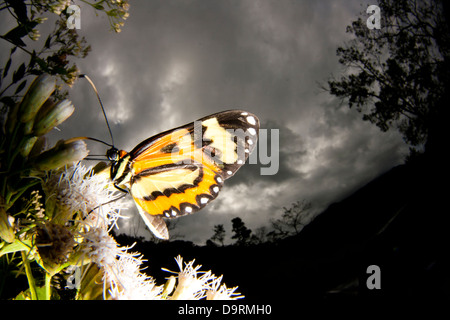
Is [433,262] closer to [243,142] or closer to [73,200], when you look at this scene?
[243,142]

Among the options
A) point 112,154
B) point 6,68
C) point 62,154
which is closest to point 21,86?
point 6,68

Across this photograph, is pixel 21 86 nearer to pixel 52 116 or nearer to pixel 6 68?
pixel 6 68

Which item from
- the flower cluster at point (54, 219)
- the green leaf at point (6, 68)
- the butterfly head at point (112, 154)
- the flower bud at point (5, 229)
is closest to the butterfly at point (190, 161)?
the butterfly head at point (112, 154)

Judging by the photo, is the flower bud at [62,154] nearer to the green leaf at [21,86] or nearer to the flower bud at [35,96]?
the flower bud at [35,96]

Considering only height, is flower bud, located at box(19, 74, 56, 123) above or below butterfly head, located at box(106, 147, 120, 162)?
above

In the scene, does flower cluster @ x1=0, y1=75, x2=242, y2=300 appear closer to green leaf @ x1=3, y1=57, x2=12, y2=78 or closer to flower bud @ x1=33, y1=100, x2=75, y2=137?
flower bud @ x1=33, y1=100, x2=75, y2=137

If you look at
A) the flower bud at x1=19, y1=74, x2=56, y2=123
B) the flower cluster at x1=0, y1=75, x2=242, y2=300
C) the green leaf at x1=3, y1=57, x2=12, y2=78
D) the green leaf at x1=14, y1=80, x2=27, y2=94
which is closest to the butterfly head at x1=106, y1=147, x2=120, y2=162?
the flower cluster at x1=0, y1=75, x2=242, y2=300

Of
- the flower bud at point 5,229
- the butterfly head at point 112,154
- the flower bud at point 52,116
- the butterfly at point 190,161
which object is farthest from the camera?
the butterfly at point 190,161

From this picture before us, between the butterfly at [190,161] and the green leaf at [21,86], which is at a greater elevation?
the green leaf at [21,86]
